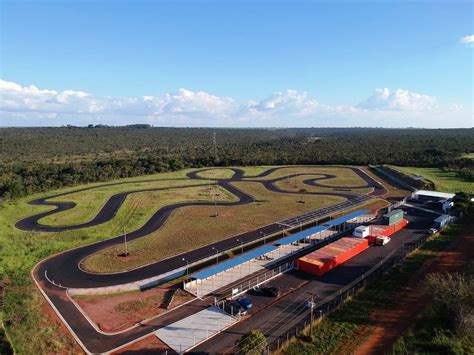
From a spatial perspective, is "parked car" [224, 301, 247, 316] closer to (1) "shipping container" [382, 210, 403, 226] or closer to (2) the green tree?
(2) the green tree

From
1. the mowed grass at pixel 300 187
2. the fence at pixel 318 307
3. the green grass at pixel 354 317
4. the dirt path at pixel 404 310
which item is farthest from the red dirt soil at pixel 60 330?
the mowed grass at pixel 300 187

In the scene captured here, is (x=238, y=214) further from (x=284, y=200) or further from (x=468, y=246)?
(x=468, y=246)

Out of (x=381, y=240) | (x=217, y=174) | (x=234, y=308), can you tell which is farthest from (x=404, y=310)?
(x=217, y=174)

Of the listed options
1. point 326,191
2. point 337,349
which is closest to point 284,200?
point 326,191

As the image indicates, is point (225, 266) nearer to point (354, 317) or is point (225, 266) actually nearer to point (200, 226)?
point (354, 317)

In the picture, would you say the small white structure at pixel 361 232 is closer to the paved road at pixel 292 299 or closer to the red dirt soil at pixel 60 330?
the paved road at pixel 292 299

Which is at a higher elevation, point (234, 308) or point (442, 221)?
point (442, 221)
